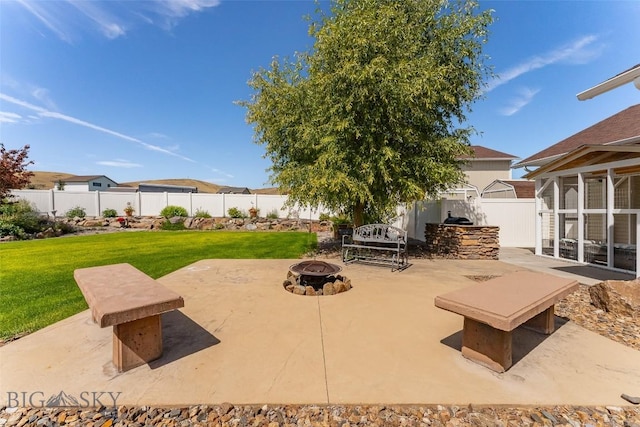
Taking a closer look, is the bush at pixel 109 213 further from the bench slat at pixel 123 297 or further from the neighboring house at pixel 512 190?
the neighboring house at pixel 512 190

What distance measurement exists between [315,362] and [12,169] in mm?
20798

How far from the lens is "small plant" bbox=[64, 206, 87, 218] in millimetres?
17203

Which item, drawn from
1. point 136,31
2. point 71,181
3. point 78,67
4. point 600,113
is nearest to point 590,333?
point 600,113

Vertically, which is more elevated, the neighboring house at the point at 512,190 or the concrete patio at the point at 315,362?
the neighboring house at the point at 512,190

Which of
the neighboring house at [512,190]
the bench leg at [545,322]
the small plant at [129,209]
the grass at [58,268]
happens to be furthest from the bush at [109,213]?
the neighboring house at [512,190]

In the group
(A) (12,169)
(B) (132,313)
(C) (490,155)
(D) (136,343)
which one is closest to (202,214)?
(A) (12,169)

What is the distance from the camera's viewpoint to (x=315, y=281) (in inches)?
205

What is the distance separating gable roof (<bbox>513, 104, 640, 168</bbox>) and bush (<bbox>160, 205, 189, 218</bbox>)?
19.3 metres

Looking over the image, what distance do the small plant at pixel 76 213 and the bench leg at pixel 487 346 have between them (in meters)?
22.5

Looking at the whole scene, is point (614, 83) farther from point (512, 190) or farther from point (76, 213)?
point (76, 213)

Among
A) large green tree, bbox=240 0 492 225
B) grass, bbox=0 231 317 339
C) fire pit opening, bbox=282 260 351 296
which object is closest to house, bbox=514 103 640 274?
large green tree, bbox=240 0 492 225

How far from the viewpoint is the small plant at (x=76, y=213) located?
17203 mm

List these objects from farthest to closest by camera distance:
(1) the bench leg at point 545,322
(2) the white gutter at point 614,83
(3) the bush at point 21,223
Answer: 1. (3) the bush at point 21,223
2. (2) the white gutter at point 614,83
3. (1) the bench leg at point 545,322

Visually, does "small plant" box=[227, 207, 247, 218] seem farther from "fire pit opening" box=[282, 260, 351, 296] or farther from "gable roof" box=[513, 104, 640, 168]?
"gable roof" box=[513, 104, 640, 168]
